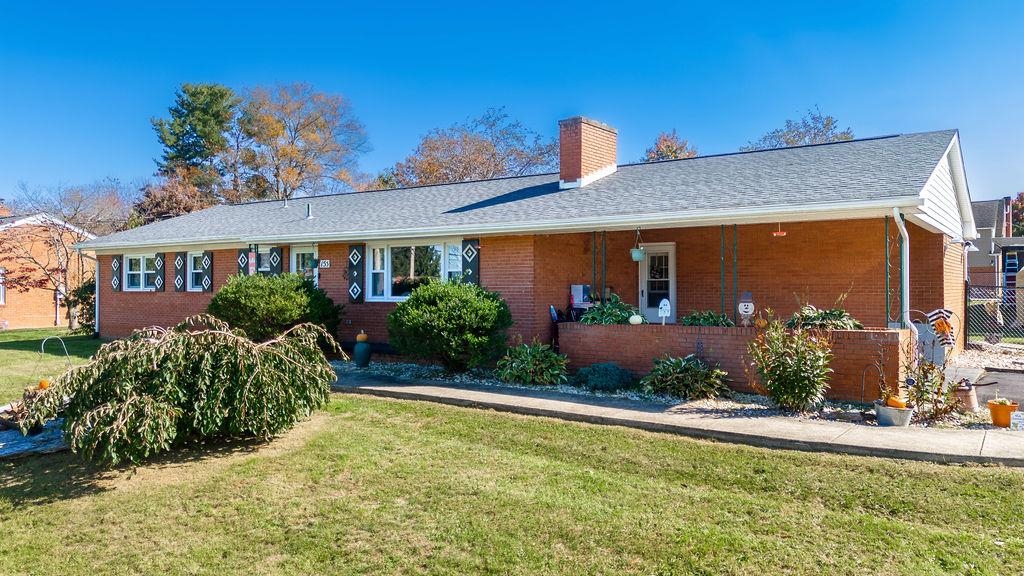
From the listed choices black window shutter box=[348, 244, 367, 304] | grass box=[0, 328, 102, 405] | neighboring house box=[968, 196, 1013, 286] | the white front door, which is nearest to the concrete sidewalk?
black window shutter box=[348, 244, 367, 304]

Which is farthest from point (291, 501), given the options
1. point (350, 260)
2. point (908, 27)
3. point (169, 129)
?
point (169, 129)

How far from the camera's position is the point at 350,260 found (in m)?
13.2

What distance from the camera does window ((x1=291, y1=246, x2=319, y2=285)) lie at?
13883 millimetres

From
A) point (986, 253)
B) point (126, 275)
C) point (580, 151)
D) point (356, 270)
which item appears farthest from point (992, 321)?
point (126, 275)

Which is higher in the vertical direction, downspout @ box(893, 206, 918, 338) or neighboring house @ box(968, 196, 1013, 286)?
neighboring house @ box(968, 196, 1013, 286)

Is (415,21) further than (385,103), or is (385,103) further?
(385,103)

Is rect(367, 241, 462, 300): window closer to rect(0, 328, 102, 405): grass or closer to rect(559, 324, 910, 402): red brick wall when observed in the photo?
rect(559, 324, 910, 402): red brick wall

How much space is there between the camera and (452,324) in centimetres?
978

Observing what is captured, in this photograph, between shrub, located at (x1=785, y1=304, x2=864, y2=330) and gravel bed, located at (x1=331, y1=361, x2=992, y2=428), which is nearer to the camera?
gravel bed, located at (x1=331, y1=361, x2=992, y2=428)

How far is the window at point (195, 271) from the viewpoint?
15930mm

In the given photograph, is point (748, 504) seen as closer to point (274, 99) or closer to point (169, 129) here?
point (274, 99)

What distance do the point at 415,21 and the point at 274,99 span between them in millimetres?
18945

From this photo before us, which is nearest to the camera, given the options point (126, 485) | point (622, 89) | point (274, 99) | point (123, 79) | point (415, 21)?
point (126, 485)

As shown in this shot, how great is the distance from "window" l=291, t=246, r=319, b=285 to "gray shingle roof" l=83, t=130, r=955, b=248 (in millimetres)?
471
